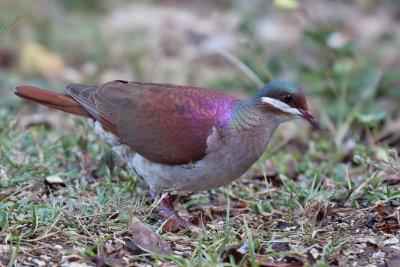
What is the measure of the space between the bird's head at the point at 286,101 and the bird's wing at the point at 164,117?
9.5 inches

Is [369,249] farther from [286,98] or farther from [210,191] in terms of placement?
[210,191]

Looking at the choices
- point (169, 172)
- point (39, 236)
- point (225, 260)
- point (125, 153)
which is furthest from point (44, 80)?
point (225, 260)

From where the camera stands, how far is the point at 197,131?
3627 millimetres

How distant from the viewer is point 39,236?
122 inches

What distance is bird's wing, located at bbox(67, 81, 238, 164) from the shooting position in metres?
3.64

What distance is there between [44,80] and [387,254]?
17.2 ft

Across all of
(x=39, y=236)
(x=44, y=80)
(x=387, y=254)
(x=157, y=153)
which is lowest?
(x=387, y=254)

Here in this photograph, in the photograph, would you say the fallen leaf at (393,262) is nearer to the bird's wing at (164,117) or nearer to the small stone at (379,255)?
the small stone at (379,255)

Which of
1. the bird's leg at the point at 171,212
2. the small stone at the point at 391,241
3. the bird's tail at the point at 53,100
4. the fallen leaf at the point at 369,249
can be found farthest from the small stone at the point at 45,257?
the small stone at the point at 391,241

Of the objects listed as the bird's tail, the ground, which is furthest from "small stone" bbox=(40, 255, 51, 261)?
the bird's tail

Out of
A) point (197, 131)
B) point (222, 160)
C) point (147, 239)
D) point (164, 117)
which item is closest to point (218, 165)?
point (222, 160)

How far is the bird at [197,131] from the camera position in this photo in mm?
3605

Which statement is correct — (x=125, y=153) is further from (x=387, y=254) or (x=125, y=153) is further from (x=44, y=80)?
(x=44, y=80)

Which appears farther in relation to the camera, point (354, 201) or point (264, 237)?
point (354, 201)
